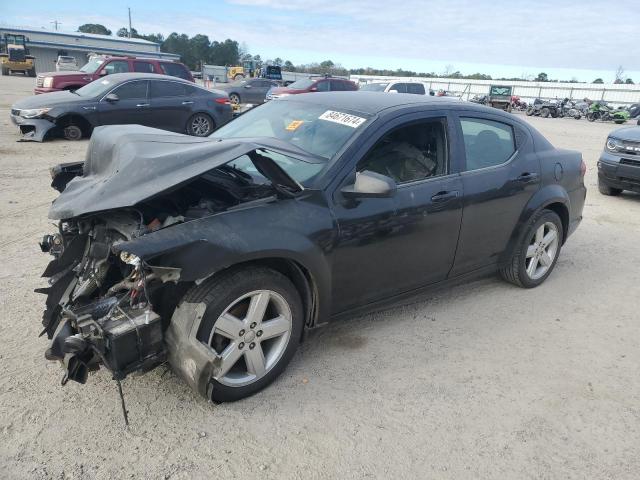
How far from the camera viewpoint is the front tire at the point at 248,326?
A: 2.58 metres

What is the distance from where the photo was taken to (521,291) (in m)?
4.55

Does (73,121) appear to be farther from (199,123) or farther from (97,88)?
(199,123)

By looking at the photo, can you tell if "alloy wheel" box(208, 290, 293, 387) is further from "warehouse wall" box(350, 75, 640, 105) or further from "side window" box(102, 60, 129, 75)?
"warehouse wall" box(350, 75, 640, 105)

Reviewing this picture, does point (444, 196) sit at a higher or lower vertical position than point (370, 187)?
lower

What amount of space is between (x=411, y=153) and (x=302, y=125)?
824 mm

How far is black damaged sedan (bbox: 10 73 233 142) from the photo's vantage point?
34.0ft

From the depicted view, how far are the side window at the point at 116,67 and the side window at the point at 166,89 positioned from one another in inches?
159

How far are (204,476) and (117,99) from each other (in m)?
10.2

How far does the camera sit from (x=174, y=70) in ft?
50.5

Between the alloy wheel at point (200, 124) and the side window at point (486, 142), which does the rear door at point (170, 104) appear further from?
the side window at point (486, 142)

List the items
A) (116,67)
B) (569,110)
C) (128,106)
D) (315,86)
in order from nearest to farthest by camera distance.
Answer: (128,106) → (116,67) → (315,86) → (569,110)

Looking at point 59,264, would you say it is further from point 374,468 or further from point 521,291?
point 521,291

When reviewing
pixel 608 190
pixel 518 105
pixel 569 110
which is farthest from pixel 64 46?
pixel 608 190

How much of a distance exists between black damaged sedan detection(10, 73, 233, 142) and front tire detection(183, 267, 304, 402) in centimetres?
771
